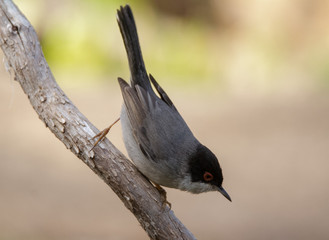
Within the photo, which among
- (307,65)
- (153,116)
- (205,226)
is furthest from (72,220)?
(307,65)

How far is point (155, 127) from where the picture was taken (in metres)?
4.65

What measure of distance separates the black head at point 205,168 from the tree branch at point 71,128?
1.39 ft

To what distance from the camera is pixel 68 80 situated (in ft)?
36.4

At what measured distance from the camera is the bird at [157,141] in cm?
443

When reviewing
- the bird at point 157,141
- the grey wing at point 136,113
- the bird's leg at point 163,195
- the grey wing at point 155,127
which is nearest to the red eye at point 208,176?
the bird at point 157,141

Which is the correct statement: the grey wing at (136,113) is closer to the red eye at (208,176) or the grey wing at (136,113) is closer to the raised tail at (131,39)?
the raised tail at (131,39)

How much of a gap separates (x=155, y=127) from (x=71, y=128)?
2.76 ft

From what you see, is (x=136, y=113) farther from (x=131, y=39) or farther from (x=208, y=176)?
(x=208, y=176)

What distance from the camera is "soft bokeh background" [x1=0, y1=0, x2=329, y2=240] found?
799cm

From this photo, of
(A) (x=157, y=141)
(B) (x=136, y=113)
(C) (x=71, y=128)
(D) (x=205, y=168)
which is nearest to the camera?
(C) (x=71, y=128)

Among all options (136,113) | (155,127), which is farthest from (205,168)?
(136,113)

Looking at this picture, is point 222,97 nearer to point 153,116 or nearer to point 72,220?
point 72,220

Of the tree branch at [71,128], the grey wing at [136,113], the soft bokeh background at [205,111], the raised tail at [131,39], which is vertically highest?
the soft bokeh background at [205,111]

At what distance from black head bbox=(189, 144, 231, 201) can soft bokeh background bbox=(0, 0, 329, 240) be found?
10.9 feet
